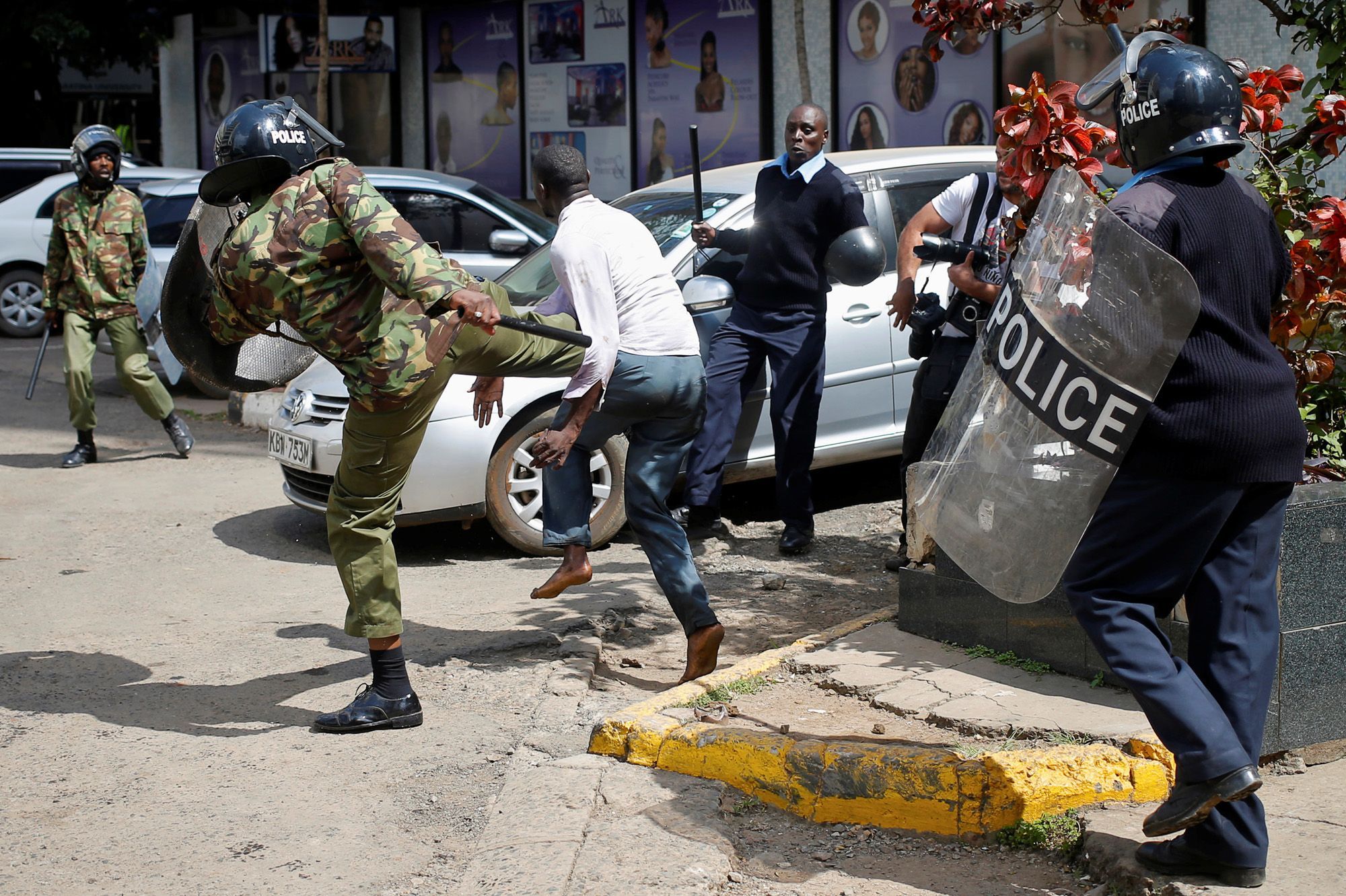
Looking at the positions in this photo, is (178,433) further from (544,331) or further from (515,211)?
(544,331)

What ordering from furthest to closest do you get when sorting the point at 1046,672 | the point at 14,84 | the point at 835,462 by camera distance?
the point at 14,84, the point at 835,462, the point at 1046,672

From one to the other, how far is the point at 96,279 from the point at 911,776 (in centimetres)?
714

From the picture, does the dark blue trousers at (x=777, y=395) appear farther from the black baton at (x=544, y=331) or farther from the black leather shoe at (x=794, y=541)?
the black baton at (x=544, y=331)

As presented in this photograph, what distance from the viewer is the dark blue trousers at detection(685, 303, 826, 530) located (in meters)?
6.59

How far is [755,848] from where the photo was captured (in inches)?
143

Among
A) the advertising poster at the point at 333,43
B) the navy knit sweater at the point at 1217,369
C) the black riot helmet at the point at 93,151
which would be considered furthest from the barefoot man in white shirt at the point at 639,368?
the advertising poster at the point at 333,43

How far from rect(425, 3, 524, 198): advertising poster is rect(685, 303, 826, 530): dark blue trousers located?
11314 millimetres

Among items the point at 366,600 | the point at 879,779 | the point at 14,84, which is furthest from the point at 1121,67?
the point at 14,84

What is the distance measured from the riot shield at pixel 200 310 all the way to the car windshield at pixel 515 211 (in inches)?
255

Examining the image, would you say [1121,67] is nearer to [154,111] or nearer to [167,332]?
[167,332]

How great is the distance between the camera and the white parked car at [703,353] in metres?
6.46

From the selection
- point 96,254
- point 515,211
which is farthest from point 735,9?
point 96,254

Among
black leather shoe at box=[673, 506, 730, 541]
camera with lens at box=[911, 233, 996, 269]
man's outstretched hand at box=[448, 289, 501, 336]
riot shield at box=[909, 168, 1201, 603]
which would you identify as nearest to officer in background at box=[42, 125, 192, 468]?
black leather shoe at box=[673, 506, 730, 541]

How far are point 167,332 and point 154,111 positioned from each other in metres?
27.9
